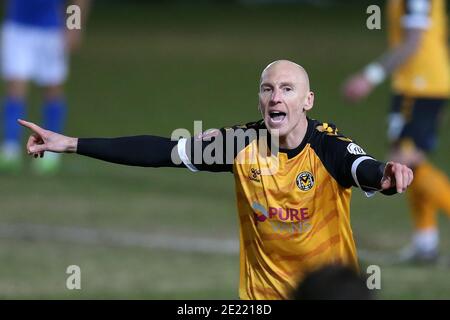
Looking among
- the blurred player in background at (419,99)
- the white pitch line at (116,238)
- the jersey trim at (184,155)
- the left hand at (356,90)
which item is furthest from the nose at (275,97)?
the white pitch line at (116,238)

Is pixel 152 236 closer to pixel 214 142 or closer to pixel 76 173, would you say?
pixel 76 173

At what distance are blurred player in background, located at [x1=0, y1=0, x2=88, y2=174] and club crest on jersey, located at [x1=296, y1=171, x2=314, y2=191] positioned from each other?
9.14 metres

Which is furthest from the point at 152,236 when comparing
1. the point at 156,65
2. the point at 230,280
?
the point at 156,65

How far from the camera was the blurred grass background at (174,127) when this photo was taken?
11.1m

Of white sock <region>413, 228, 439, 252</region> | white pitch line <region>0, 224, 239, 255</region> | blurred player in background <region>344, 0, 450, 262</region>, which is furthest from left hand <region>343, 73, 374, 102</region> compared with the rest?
white pitch line <region>0, 224, 239, 255</region>

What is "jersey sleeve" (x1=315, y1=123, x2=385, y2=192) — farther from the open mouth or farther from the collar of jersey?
the open mouth

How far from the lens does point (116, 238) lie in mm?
12594

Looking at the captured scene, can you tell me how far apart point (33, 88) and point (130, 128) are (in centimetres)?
587

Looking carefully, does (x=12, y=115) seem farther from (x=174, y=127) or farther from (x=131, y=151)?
(x=131, y=151)

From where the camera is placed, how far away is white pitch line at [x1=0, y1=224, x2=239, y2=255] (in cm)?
1231

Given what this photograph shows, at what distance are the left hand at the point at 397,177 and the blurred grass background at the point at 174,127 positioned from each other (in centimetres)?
383

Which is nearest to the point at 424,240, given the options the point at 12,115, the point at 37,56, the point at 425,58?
the point at 425,58

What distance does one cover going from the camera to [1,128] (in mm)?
18562

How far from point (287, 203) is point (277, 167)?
0.67 ft
